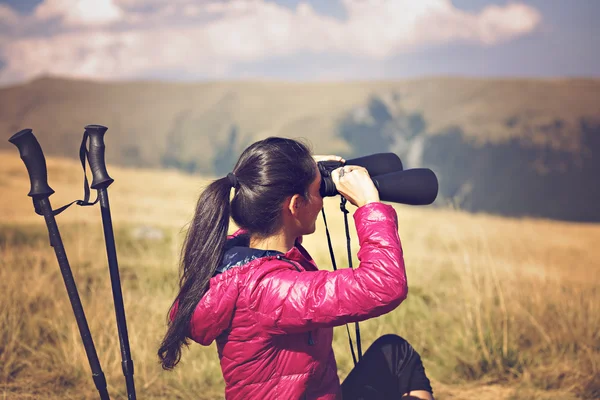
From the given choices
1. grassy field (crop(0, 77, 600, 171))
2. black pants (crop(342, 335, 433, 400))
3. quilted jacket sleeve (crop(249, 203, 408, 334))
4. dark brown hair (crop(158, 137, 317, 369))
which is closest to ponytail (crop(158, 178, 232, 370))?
dark brown hair (crop(158, 137, 317, 369))

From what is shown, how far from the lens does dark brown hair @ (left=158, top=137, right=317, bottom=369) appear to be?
1636mm

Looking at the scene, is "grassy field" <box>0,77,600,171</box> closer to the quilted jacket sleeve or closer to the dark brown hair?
the dark brown hair

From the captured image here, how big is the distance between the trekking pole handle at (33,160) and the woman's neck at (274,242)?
65 centimetres

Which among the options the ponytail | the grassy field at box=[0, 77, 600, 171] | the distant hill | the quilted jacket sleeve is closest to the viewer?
the quilted jacket sleeve

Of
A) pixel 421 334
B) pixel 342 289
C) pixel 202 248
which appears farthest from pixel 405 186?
pixel 421 334

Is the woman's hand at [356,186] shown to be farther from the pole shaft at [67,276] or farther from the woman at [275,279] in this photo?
the pole shaft at [67,276]

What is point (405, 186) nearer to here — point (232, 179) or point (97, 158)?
point (232, 179)

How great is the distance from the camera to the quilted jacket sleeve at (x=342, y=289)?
148 centimetres

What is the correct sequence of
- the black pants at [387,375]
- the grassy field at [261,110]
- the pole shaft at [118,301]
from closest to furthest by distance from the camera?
1. the pole shaft at [118,301]
2. the black pants at [387,375]
3. the grassy field at [261,110]

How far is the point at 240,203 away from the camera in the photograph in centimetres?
173

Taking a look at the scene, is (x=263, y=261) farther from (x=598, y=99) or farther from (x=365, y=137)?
(x=598, y=99)

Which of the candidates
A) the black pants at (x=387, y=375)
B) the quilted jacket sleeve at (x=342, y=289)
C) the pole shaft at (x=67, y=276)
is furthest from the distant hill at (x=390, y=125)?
the quilted jacket sleeve at (x=342, y=289)

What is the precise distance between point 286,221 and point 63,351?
221 centimetres

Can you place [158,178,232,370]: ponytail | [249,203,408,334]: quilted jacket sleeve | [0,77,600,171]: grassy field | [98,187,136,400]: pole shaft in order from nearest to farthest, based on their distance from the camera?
[249,203,408,334]: quilted jacket sleeve < [158,178,232,370]: ponytail < [98,187,136,400]: pole shaft < [0,77,600,171]: grassy field
